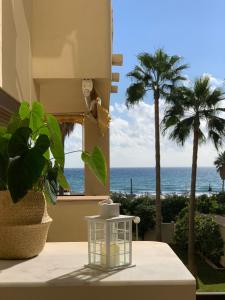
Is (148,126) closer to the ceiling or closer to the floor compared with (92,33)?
closer to the ceiling

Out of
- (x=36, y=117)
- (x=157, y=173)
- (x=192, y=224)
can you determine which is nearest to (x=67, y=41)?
(x=36, y=117)

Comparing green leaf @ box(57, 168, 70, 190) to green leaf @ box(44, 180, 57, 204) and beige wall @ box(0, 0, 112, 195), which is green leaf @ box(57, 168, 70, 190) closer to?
green leaf @ box(44, 180, 57, 204)

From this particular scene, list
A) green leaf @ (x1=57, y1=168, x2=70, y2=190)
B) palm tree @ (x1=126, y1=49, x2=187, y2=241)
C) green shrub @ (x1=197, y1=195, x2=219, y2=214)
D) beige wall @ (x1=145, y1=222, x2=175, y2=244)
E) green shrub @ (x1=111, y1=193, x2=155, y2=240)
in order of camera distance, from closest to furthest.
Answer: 1. green leaf @ (x1=57, y1=168, x2=70, y2=190)
2. palm tree @ (x1=126, y1=49, x2=187, y2=241)
3. beige wall @ (x1=145, y1=222, x2=175, y2=244)
4. green shrub @ (x1=111, y1=193, x2=155, y2=240)
5. green shrub @ (x1=197, y1=195, x2=219, y2=214)

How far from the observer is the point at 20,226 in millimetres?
2365

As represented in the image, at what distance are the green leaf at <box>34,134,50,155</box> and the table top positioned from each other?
0.52 meters

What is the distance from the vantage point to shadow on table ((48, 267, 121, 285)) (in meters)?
1.97

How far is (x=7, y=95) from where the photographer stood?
3.75 metres

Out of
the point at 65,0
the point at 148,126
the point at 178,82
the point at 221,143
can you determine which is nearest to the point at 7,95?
the point at 65,0

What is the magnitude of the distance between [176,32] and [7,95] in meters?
62.2

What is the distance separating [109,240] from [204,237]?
61.0 feet

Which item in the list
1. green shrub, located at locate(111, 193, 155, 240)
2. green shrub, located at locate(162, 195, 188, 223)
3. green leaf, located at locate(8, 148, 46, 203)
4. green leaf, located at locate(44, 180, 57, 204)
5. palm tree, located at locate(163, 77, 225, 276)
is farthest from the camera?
green shrub, located at locate(162, 195, 188, 223)

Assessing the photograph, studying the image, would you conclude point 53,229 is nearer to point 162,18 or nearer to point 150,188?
point 162,18

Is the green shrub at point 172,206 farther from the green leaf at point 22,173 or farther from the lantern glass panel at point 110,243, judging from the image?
the green leaf at point 22,173

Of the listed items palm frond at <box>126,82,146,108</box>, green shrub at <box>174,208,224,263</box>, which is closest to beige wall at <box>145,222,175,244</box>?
green shrub at <box>174,208,224,263</box>
